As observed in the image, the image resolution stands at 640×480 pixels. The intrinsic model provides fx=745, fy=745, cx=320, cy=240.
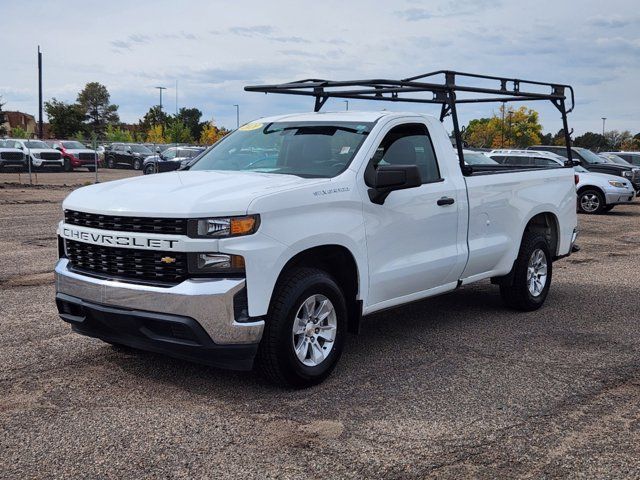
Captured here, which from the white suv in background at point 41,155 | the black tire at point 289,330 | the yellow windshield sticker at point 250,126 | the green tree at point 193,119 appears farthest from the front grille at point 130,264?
the green tree at point 193,119

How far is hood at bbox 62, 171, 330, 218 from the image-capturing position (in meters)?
4.54

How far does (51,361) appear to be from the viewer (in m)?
5.60

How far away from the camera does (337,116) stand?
618 cm

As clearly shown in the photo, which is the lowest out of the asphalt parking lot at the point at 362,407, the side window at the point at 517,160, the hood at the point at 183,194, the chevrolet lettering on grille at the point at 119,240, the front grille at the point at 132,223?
the asphalt parking lot at the point at 362,407

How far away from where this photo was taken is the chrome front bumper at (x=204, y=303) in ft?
14.7

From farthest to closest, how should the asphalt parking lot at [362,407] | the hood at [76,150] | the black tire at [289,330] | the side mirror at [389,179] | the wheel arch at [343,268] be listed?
the hood at [76,150]
the side mirror at [389,179]
the wheel arch at [343,268]
the black tire at [289,330]
the asphalt parking lot at [362,407]

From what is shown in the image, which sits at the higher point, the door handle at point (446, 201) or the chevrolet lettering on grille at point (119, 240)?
the door handle at point (446, 201)

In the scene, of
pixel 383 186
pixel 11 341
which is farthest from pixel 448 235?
pixel 11 341

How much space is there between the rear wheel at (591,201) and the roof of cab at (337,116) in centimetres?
1564

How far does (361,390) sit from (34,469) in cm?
215

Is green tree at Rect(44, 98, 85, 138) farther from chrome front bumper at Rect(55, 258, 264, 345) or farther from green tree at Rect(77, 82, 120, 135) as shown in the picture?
chrome front bumper at Rect(55, 258, 264, 345)

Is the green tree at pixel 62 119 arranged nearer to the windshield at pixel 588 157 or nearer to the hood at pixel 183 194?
the windshield at pixel 588 157

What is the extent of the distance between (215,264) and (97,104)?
111 m

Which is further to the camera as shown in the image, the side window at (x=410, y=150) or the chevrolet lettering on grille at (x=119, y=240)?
the side window at (x=410, y=150)
